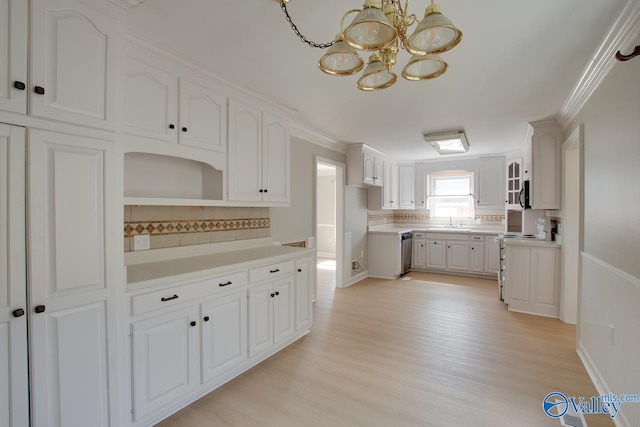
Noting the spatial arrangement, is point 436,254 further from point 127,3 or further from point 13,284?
point 13,284

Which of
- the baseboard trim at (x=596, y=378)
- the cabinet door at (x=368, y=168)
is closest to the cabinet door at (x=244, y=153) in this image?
the cabinet door at (x=368, y=168)

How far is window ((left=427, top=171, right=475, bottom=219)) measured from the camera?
6.46 metres

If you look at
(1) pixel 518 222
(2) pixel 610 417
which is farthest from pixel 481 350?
(1) pixel 518 222

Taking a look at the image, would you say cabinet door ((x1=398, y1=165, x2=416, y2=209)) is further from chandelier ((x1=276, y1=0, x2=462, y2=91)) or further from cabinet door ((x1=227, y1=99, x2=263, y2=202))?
chandelier ((x1=276, y1=0, x2=462, y2=91))

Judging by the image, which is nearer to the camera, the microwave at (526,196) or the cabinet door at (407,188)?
the microwave at (526,196)

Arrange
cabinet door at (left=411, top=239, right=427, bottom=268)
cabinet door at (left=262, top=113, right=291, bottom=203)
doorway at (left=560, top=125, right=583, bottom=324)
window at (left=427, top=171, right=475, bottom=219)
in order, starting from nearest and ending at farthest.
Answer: cabinet door at (left=262, top=113, right=291, bottom=203) < doorway at (left=560, top=125, right=583, bottom=324) < cabinet door at (left=411, top=239, right=427, bottom=268) < window at (left=427, top=171, right=475, bottom=219)

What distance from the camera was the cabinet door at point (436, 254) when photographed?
240 inches

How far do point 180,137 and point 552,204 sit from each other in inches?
163

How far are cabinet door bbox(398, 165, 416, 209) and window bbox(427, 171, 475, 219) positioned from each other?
0.39 m

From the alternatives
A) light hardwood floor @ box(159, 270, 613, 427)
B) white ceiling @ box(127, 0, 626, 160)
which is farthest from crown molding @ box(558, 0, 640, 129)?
light hardwood floor @ box(159, 270, 613, 427)

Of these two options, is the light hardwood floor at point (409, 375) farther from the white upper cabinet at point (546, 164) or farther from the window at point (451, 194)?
the window at point (451, 194)

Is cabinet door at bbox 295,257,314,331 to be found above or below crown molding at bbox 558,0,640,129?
below

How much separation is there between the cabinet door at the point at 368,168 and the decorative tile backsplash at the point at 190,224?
7.61 ft

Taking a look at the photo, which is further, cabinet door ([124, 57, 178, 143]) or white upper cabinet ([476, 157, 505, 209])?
white upper cabinet ([476, 157, 505, 209])
